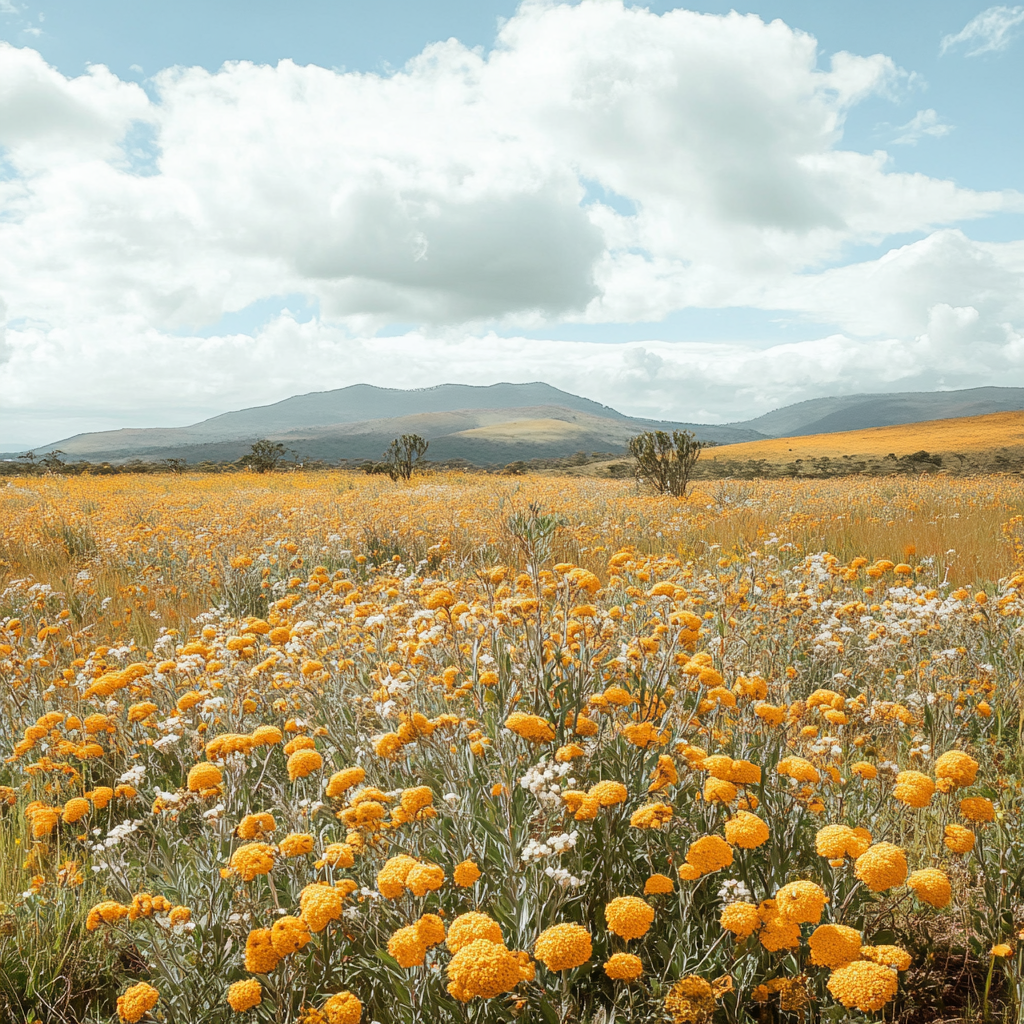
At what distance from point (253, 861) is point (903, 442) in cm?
5681

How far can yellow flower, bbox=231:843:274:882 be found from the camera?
5.52ft

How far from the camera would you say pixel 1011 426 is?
50.2 m

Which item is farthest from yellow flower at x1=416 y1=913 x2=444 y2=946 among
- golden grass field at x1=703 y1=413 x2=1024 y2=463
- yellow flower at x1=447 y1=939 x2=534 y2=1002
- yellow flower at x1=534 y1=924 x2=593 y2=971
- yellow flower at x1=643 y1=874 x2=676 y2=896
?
golden grass field at x1=703 y1=413 x2=1024 y2=463

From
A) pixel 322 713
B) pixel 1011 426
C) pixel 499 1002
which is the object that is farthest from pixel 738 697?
pixel 1011 426

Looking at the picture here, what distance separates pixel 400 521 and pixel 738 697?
7.41 meters

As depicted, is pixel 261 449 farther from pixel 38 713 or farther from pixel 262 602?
pixel 38 713

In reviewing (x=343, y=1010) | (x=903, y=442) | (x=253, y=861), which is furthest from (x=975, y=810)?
(x=903, y=442)

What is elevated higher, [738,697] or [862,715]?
[738,697]

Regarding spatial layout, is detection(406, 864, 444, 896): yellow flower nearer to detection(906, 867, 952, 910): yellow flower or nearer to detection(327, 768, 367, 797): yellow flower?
detection(327, 768, 367, 797): yellow flower

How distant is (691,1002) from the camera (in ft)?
5.13

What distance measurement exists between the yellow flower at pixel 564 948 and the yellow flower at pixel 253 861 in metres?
0.76

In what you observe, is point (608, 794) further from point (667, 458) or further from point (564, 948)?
point (667, 458)

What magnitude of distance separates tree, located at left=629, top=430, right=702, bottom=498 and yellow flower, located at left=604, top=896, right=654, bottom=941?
14.3 meters

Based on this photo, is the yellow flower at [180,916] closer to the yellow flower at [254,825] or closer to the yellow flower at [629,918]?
the yellow flower at [254,825]
